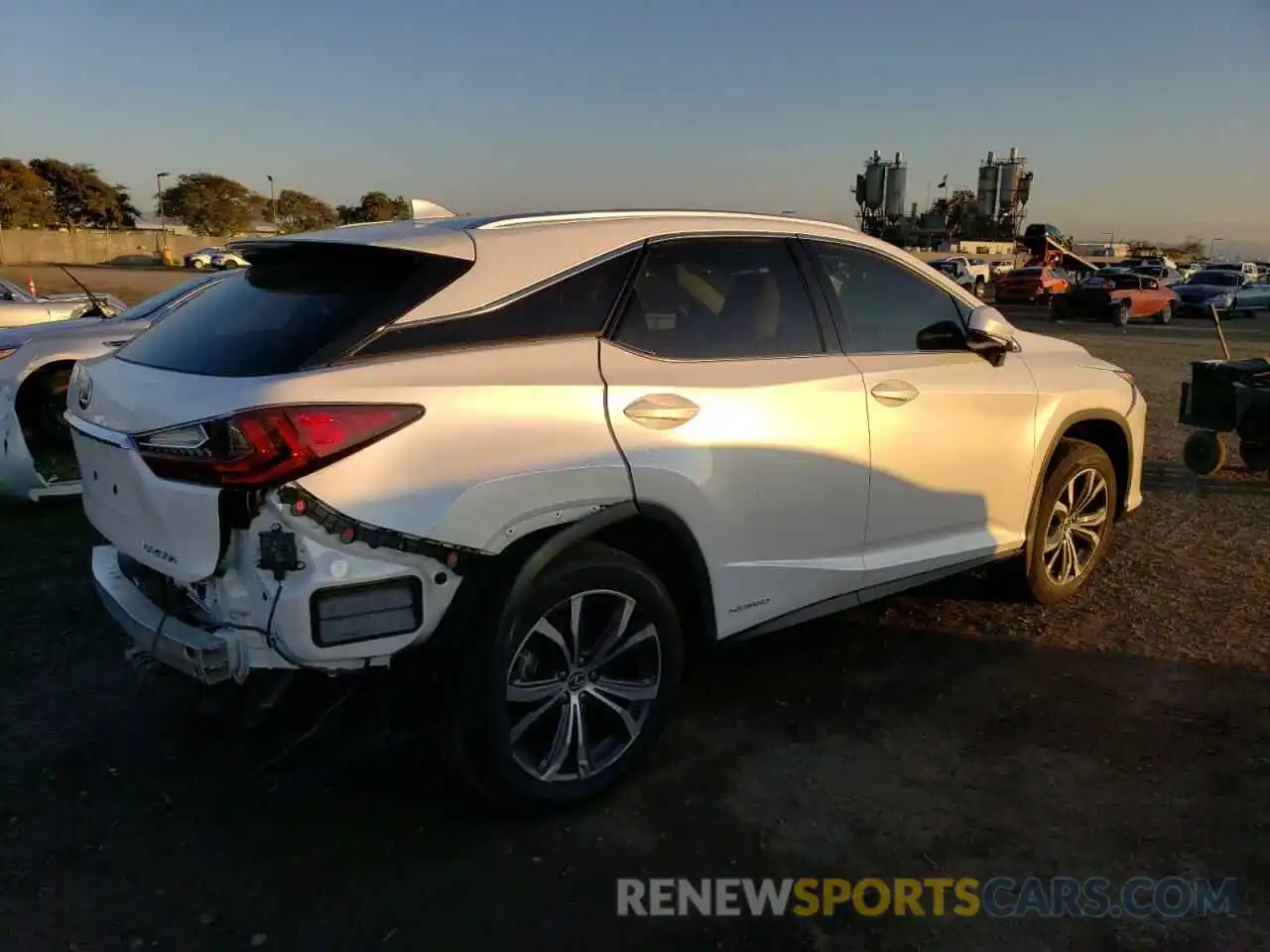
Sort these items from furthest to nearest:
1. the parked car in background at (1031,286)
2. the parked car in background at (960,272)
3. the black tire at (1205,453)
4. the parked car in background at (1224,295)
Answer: the parked car in background at (960,272)
the parked car in background at (1031,286)
the parked car in background at (1224,295)
the black tire at (1205,453)

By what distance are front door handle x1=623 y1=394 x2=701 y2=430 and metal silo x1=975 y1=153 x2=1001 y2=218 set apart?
94.2m

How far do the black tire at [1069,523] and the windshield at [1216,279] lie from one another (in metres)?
35.3

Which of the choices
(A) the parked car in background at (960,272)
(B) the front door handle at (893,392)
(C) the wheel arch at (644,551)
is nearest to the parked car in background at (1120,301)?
(A) the parked car in background at (960,272)

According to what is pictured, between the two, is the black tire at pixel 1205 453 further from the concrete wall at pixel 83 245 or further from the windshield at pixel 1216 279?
the concrete wall at pixel 83 245

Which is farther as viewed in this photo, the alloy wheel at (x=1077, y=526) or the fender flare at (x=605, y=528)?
the alloy wheel at (x=1077, y=526)

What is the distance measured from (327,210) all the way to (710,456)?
105343mm

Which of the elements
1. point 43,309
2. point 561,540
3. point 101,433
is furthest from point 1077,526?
point 43,309

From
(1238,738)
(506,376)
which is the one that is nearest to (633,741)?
(506,376)

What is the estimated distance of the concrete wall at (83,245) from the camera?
217ft

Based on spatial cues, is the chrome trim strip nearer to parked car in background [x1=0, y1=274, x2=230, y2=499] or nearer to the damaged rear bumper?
the damaged rear bumper

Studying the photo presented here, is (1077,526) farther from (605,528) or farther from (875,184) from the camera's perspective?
(875,184)

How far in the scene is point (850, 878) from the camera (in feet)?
9.37

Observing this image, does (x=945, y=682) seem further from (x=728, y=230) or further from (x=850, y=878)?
(x=728, y=230)

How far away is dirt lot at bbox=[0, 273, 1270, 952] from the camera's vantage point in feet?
8.70
